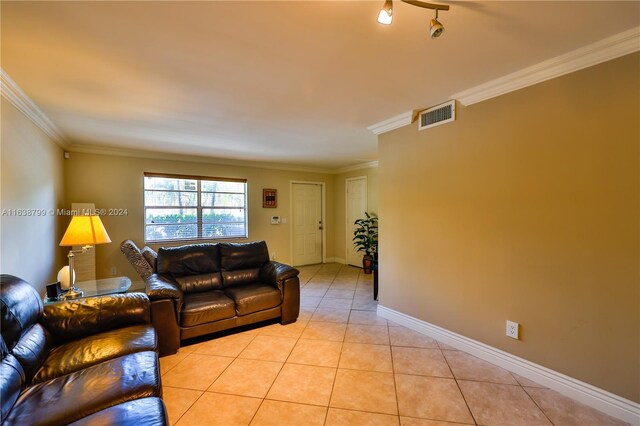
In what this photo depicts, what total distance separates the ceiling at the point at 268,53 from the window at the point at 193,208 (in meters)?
1.95

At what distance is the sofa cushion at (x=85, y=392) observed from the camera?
3.97ft

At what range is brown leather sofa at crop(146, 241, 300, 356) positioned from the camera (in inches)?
101

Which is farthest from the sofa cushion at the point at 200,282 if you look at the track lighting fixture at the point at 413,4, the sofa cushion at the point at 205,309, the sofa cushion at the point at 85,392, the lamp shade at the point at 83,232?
the track lighting fixture at the point at 413,4

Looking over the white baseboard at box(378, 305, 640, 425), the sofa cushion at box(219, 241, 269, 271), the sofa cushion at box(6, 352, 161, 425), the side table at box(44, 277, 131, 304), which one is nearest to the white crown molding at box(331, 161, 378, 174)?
the sofa cushion at box(219, 241, 269, 271)

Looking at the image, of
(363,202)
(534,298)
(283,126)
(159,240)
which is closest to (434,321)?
(534,298)

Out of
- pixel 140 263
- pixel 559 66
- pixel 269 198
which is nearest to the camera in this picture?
pixel 559 66

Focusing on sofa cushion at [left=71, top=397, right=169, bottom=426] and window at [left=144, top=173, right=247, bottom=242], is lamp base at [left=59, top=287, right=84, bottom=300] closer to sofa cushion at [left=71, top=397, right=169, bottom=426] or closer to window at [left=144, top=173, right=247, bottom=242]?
sofa cushion at [left=71, top=397, right=169, bottom=426]

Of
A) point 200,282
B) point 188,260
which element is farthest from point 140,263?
point 200,282

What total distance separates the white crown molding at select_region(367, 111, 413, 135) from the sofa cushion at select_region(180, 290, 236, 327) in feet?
8.63

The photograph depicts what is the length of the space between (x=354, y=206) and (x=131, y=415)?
554cm

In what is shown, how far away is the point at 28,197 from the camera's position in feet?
8.87

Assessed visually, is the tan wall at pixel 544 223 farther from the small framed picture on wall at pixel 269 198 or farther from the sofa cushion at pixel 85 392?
the small framed picture on wall at pixel 269 198

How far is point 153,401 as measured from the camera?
4.28ft

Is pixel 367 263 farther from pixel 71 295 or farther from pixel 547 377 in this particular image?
pixel 71 295
